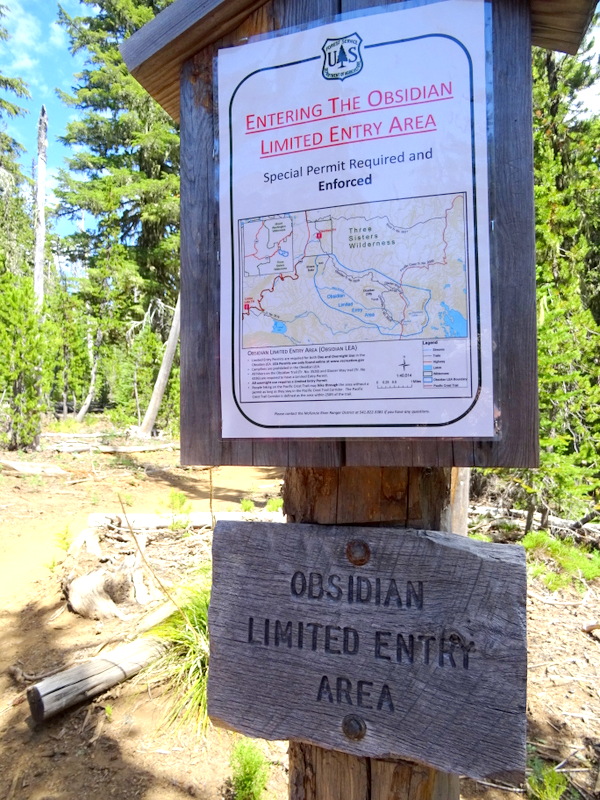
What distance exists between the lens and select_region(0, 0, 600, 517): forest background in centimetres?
539

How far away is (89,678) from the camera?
3.10 m

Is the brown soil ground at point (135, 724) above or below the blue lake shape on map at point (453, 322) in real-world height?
below

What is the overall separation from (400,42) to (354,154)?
0.25 metres

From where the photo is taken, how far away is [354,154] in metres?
1.19

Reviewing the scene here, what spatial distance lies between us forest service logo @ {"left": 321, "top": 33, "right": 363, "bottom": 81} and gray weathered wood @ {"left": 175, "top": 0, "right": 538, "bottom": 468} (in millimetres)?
86

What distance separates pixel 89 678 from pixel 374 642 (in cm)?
254

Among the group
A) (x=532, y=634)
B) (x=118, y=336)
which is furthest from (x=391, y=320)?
(x=118, y=336)

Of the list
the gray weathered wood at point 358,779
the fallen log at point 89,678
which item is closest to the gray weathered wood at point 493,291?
the gray weathered wood at point 358,779

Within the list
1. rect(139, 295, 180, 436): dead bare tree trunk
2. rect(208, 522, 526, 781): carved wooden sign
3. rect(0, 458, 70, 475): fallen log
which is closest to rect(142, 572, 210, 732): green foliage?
rect(208, 522, 526, 781): carved wooden sign

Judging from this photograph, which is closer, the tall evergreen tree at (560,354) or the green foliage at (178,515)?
the tall evergreen tree at (560,354)

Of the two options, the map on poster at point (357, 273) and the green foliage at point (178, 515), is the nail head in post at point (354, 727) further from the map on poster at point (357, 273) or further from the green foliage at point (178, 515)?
the green foliage at point (178, 515)

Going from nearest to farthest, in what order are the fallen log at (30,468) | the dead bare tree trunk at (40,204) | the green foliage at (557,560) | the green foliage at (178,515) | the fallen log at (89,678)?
the fallen log at (89,678) → the green foliage at (557,560) → the green foliage at (178,515) → the fallen log at (30,468) → the dead bare tree trunk at (40,204)

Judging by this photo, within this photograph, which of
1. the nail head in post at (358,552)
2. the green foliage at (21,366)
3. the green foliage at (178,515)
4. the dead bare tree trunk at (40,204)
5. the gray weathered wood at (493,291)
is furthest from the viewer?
the dead bare tree trunk at (40,204)

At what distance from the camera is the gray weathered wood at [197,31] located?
117cm
